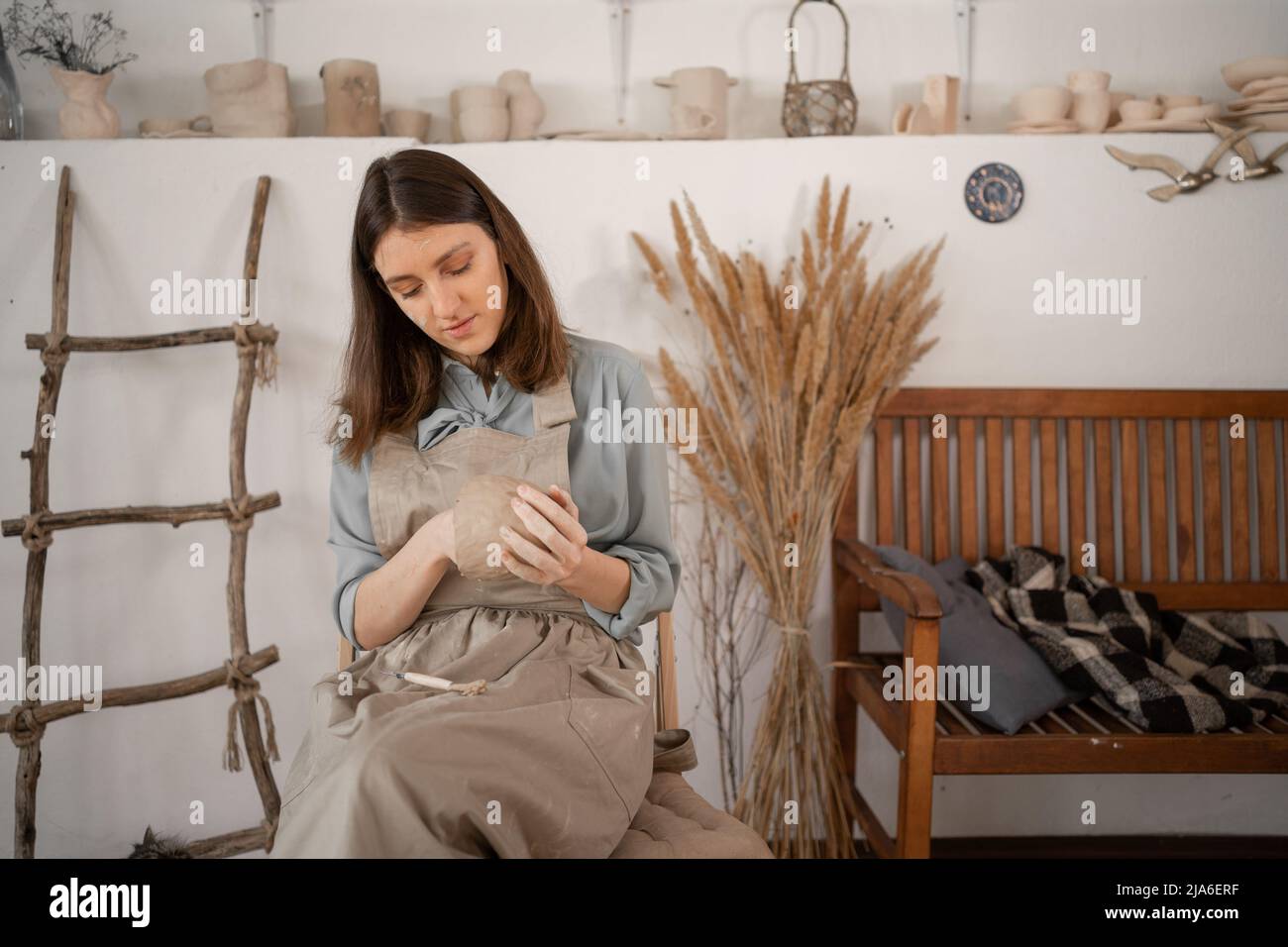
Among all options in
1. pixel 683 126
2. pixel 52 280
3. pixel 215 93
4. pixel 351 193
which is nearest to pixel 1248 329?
pixel 683 126

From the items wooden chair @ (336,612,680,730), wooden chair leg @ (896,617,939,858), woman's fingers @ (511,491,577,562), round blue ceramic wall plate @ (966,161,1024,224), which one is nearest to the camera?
woman's fingers @ (511,491,577,562)

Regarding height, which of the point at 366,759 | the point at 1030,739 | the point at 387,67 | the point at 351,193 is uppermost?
the point at 387,67

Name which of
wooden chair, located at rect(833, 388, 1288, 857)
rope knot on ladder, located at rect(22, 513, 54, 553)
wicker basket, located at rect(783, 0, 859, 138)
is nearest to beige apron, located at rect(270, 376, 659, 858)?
wooden chair, located at rect(833, 388, 1288, 857)

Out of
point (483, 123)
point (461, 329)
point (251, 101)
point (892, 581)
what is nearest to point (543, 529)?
point (461, 329)

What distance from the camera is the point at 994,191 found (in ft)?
8.36

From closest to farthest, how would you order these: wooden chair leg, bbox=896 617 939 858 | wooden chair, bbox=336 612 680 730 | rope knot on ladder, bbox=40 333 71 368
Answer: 1. wooden chair, bbox=336 612 680 730
2. wooden chair leg, bbox=896 617 939 858
3. rope knot on ladder, bbox=40 333 71 368

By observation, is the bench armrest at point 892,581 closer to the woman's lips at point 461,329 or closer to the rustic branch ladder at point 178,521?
the woman's lips at point 461,329

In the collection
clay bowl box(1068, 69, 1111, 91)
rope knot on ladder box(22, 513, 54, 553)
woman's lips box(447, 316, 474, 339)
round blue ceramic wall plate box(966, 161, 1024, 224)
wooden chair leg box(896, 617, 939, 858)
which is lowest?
wooden chair leg box(896, 617, 939, 858)

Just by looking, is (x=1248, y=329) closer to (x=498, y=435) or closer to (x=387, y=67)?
(x=498, y=435)

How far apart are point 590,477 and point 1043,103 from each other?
1847 mm

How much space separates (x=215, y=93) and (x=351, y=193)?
17.6 inches

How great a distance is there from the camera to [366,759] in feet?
3.58

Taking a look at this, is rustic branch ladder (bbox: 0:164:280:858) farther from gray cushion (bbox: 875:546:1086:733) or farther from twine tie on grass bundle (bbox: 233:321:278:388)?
gray cushion (bbox: 875:546:1086:733)

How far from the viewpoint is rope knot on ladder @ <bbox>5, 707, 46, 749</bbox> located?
219cm
